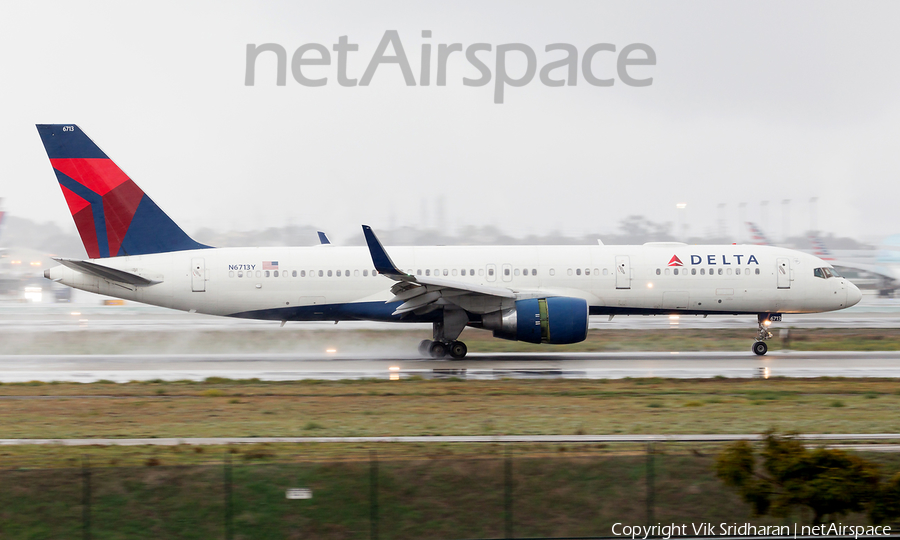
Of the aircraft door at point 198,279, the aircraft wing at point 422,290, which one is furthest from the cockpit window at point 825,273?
the aircraft door at point 198,279

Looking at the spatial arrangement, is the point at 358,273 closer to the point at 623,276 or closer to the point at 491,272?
the point at 491,272

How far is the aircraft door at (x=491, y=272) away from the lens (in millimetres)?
28672

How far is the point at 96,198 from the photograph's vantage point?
94.7ft

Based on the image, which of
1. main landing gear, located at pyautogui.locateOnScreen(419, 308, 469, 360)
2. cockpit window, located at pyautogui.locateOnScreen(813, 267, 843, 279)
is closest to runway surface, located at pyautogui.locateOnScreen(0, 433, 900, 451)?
main landing gear, located at pyautogui.locateOnScreen(419, 308, 469, 360)

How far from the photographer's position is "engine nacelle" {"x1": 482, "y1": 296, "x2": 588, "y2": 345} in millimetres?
26062

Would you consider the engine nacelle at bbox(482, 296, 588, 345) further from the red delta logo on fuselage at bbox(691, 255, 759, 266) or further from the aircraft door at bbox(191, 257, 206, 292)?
the aircraft door at bbox(191, 257, 206, 292)

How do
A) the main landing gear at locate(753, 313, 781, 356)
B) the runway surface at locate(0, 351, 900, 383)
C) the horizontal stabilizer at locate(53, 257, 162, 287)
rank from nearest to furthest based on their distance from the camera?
1. the runway surface at locate(0, 351, 900, 383)
2. the horizontal stabilizer at locate(53, 257, 162, 287)
3. the main landing gear at locate(753, 313, 781, 356)

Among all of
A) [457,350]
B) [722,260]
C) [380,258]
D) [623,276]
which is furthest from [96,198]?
[722,260]

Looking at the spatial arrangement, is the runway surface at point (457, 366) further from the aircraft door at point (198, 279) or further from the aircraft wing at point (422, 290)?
the aircraft door at point (198, 279)

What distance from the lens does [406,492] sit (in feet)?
37.3

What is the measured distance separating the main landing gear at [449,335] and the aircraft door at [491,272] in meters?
2.06

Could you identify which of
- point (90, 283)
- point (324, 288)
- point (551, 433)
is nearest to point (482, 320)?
point (324, 288)

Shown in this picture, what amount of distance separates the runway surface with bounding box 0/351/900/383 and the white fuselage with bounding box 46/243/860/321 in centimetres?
183

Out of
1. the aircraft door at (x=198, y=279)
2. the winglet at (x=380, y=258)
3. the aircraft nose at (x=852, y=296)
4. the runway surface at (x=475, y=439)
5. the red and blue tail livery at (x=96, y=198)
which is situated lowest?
A: the runway surface at (x=475, y=439)
